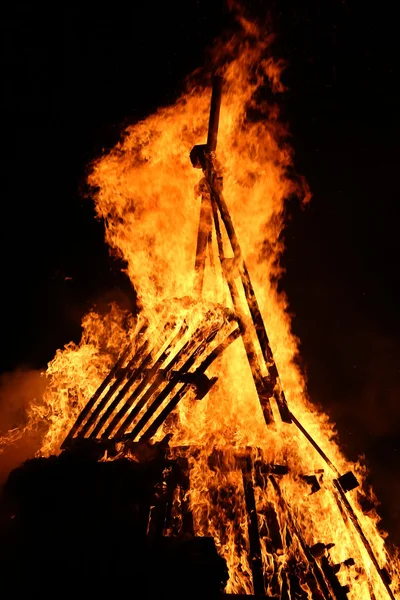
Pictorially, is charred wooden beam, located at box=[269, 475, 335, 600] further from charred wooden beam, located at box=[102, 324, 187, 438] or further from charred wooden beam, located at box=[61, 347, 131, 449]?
charred wooden beam, located at box=[61, 347, 131, 449]

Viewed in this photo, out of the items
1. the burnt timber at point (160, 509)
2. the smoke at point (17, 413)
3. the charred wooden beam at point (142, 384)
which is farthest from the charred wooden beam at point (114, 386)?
the smoke at point (17, 413)

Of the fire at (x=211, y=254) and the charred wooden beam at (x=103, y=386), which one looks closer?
the fire at (x=211, y=254)

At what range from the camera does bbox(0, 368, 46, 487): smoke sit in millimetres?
7758

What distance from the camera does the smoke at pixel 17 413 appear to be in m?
7.76

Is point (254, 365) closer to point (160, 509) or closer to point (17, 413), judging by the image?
point (160, 509)

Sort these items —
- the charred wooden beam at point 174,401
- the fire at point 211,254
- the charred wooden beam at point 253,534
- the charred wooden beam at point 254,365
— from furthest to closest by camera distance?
the fire at point 211,254 → the charred wooden beam at point 254,365 → the charred wooden beam at point 174,401 → the charred wooden beam at point 253,534

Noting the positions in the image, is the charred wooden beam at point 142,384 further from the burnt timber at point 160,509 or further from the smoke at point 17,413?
the smoke at point 17,413

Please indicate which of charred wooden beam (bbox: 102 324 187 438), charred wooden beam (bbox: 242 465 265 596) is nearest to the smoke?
charred wooden beam (bbox: 102 324 187 438)

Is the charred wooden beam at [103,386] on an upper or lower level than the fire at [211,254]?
lower

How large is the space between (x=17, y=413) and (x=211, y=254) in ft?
18.8

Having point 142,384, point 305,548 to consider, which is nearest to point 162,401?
point 142,384

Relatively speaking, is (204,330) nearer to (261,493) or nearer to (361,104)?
(261,493)

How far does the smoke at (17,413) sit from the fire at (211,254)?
959 millimetres

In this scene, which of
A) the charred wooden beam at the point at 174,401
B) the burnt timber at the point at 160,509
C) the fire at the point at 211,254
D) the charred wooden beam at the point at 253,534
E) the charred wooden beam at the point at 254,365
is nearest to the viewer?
the burnt timber at the point at 160,509
